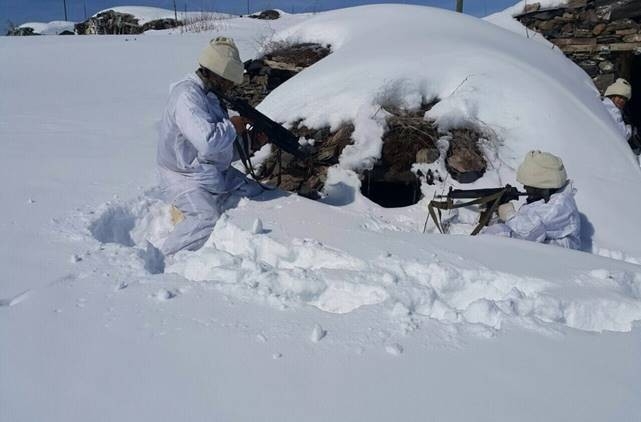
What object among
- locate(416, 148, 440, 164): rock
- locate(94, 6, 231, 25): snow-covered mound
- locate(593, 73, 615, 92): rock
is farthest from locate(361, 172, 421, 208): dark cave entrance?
locate(94, 6, 231, 25): snow-covered mound

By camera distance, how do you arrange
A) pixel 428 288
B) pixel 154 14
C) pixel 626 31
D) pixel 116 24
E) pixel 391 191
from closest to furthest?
pixel 428 288 → pixel 391 191 → pixel 626 31 → pixel 116 24 → pixel 154 14

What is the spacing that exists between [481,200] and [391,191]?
39.1 inches

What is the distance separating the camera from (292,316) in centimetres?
195

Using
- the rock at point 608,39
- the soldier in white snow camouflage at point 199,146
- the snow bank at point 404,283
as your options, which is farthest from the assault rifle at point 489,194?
the rock at point 608,39

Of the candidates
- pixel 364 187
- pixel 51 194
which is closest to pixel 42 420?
pixel 51 194

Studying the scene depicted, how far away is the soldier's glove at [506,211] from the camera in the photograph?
12.4 feet

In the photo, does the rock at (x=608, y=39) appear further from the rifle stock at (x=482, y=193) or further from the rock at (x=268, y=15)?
the rock at (x=268, y=15)

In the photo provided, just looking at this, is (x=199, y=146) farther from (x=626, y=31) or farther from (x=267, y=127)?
(x=626, y=31)

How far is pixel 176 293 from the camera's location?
206 cm

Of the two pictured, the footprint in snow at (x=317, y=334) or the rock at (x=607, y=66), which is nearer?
Result: the footprint in snow at (x=317, y=334)

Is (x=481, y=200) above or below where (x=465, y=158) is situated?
below

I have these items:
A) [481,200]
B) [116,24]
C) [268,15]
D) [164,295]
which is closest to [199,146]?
[164,295]

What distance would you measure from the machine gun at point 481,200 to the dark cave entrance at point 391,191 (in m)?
0.48

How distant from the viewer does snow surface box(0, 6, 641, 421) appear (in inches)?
60.3
